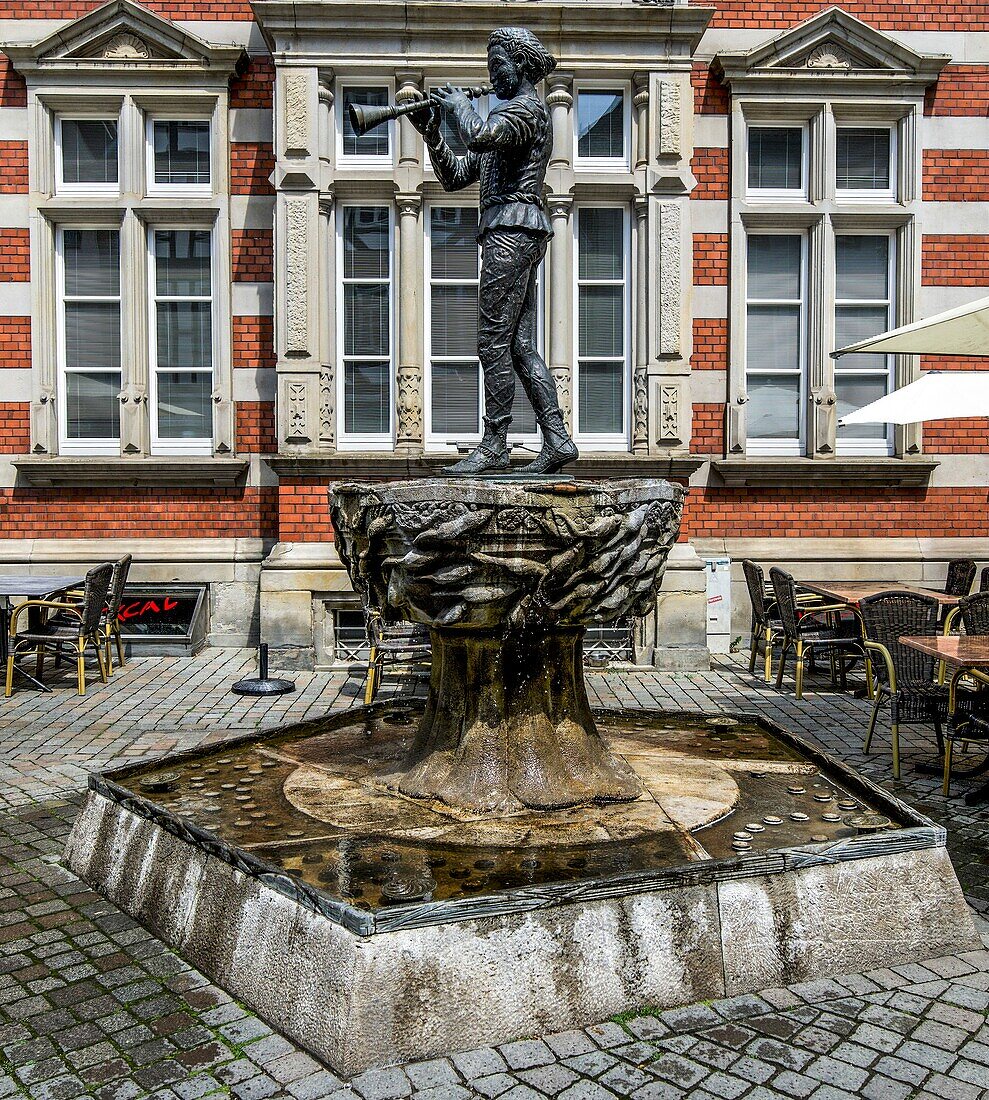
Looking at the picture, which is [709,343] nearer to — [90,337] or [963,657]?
[963,657]

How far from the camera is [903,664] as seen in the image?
7.28 metres

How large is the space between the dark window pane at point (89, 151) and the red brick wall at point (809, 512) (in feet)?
23.3

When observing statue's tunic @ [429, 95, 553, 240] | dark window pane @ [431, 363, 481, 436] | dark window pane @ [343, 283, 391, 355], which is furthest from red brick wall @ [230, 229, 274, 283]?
statue's tunic @ [429, 95, 553, 240]

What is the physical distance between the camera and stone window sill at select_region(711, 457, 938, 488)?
36.9 ft

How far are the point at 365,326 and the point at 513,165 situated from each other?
616cm

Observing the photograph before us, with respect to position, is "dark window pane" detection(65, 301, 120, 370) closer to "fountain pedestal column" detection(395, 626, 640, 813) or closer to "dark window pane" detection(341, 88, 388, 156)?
"dark window pane" detection(341, 88, 388, 156)

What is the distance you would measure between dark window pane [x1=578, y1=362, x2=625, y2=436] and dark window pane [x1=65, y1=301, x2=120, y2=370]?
5.03 metres

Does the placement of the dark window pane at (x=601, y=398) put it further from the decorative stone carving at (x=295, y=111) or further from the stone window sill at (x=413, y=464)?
the decorative stone carving at (x=295, y=111)

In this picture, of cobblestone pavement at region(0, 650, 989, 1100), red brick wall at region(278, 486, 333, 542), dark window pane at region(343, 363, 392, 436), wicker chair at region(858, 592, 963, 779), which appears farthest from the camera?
dark window pane at region(343, 363, 392, 436)

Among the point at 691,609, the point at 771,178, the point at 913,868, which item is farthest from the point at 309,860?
the point at 771,178

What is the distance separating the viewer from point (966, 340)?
571 centimetres

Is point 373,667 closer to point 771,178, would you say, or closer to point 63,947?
point 63,947

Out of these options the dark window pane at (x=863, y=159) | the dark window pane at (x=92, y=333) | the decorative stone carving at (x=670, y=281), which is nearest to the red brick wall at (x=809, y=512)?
the decorative stone carving at (x=670, y=281)

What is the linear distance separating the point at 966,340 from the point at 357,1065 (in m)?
4.62
